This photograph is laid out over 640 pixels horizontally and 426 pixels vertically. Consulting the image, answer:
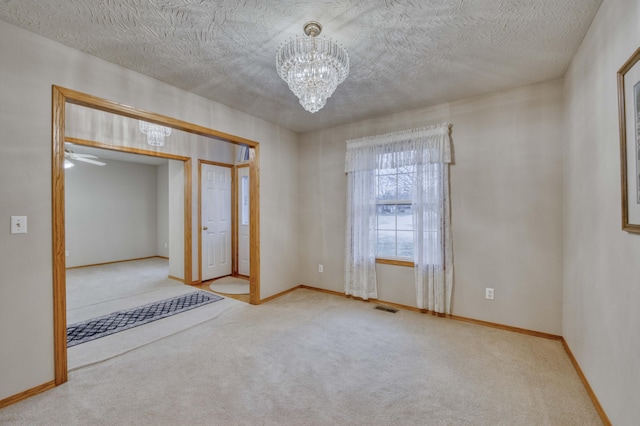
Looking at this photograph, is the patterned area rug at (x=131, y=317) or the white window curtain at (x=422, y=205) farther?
the white window curtain at (x=422, y=205)

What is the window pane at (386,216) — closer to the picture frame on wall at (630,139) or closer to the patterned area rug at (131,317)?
the picture frame on wall at (630,139)

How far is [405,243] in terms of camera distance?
357cm

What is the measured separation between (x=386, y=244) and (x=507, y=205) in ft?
4.72

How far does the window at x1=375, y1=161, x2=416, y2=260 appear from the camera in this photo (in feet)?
11.6

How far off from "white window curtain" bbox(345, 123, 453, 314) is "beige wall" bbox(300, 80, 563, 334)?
0.39ft

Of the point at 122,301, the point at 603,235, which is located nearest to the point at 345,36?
the point at 603,235

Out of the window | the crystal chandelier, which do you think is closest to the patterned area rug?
the window

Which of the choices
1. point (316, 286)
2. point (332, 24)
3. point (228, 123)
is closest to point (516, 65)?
point (332, 24)

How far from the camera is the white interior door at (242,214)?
17.2 feet

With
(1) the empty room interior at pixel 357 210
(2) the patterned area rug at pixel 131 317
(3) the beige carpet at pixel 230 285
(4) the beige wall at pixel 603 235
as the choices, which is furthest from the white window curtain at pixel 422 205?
(2) the patterned area rug at pixel 131 317

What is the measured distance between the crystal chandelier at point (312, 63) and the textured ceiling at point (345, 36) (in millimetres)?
124

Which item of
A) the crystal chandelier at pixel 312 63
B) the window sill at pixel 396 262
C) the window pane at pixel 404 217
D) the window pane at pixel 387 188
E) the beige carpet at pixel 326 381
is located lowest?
the beige carpet at pixel 326 381

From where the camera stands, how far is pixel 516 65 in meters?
2.39

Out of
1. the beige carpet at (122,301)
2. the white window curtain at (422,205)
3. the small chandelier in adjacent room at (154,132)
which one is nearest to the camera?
the beige carpet at (122,301)
